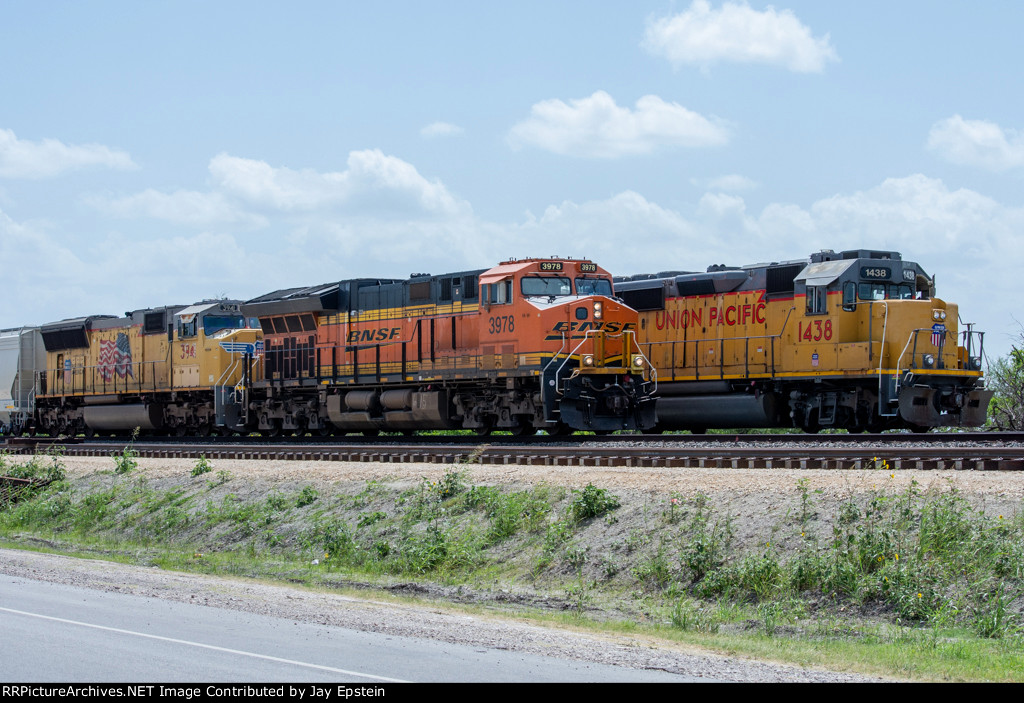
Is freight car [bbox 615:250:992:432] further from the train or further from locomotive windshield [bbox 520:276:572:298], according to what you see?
locomotive windshield [bbox 520:276:572:298]

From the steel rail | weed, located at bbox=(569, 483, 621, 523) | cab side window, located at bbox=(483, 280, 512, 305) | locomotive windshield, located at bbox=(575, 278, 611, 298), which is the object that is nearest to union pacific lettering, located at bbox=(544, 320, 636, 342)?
locomotive windshield, located at bbox=(575, 278, 611, 298)

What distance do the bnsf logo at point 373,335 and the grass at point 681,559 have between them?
7.90m

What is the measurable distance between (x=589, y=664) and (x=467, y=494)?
7.64 m

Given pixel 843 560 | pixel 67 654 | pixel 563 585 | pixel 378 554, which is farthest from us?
pixel 378 554

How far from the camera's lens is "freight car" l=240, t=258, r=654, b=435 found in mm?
22406

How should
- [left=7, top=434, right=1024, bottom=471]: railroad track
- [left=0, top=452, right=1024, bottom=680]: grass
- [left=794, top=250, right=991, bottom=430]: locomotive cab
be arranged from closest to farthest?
[left=0, top=452, right=1024, bottom=680]: grass
[left=7, top=434, right=1024, bottom=471]: railroad track
[left=794, top=250, right=991, bottom=430]: locomotive cab

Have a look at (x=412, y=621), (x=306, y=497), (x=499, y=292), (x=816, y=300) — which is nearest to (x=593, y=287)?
(x=499, y=292)

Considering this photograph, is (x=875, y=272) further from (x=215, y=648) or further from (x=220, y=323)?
(x=220, y=323)

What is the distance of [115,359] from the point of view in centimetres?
3594

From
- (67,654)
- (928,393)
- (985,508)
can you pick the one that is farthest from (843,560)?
(928,393)

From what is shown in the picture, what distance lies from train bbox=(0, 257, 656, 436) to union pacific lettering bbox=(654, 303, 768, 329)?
181 cm

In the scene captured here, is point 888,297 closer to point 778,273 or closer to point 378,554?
point 778,273

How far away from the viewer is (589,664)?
8.20 m

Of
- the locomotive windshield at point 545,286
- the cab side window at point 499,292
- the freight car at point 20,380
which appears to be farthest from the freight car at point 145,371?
the locomotive windshield at point 545,286
